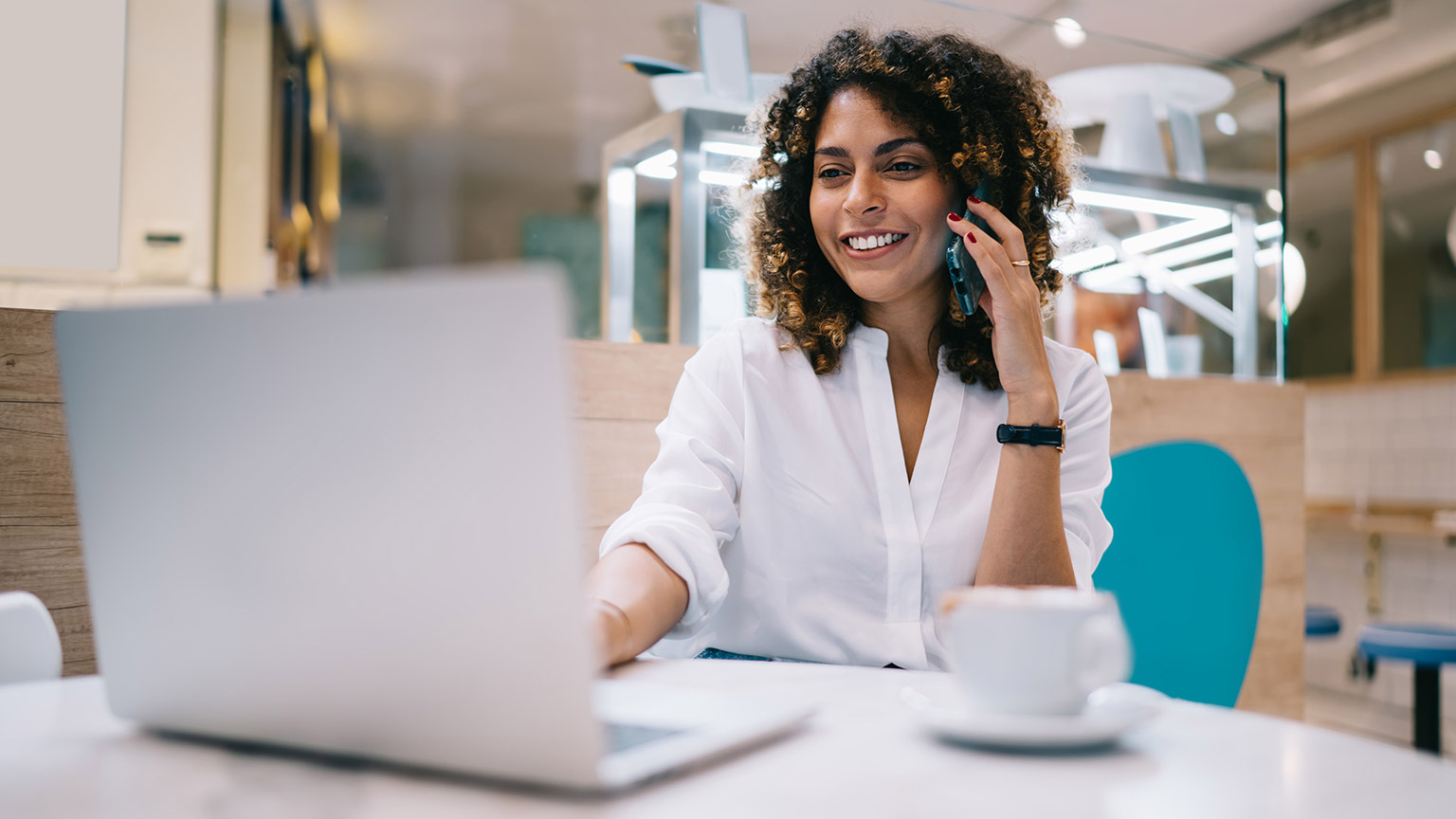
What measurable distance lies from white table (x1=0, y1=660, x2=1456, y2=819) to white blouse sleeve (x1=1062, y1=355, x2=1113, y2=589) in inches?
26.3

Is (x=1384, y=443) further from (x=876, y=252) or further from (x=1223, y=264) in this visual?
(x=876, y=252)

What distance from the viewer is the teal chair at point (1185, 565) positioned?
4.92 ft

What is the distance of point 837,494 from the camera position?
124 cm

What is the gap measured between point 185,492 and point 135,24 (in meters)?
1.86

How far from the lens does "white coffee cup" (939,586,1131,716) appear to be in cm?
51

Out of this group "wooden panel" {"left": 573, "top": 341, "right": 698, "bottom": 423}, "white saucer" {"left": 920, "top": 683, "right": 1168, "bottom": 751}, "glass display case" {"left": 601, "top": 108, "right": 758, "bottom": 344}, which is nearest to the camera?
"white saucer" {"left": 920, "top": 683, "right": 1168, "bottom": 751}

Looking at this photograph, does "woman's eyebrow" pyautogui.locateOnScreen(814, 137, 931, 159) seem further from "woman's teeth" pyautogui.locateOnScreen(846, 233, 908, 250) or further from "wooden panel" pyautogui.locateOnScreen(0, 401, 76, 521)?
"wooden panel" pyautogui.locateOnScreen(0, 401, 76, 521)

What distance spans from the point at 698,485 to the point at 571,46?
71.4 inches

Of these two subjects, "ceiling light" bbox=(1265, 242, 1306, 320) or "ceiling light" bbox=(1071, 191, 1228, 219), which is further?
"ceiling light" bbox=(1265, 242, 1306, 320)

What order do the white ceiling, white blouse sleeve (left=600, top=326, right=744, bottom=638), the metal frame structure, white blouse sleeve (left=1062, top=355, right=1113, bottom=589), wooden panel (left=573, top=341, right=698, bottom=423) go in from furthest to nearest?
the metal frame structure < the white ceiling < wooden panel (left=573, top=341, right=698, bottom=423) < white blouse sleeve (left=1062, top=355, right=1113, bottom=589) < white blouse sleeve (left=600, top=326, right=744, bottom=638)

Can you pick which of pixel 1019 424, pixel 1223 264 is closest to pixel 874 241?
pixel 1019 424

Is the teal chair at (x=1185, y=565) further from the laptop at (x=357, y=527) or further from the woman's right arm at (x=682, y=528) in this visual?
the laptop at (x=357, y=527)

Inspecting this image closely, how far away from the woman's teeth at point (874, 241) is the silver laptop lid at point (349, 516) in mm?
1014

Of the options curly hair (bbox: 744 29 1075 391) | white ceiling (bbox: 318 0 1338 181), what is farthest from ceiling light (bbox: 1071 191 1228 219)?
curly hair (bbox: 744 29 1075 391)
